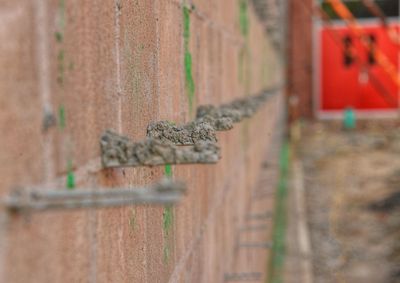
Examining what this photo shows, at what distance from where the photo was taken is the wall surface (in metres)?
0.89

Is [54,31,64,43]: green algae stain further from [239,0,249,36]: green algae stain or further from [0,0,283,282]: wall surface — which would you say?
[239,0,249,36]: green algae stain

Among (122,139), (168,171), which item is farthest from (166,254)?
(122,139)

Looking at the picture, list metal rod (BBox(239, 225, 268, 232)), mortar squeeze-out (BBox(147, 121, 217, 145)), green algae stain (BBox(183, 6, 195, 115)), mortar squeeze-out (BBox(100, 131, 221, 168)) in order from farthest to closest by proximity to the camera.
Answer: metal rod (BBox(239, 225, 268, 232)) < green algae stain (BBox(183, 6, 195, 115)) < mortar squeeze-out (BBox(147, 121, 217, 145)) < mortar squeeze-out (BBox(100, 131, 221, 168))

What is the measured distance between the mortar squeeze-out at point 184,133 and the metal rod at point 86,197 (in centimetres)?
46

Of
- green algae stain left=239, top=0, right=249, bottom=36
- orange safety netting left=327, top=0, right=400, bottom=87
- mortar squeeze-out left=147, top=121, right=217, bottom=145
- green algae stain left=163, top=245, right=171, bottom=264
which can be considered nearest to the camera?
mortar squeeze-out left=147, top=121, right=217, bottom=145

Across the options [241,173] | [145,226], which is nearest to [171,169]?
[145,226]

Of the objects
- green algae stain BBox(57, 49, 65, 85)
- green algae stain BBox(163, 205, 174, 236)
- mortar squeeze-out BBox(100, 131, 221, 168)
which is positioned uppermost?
green algae stain BBox(57, 49, 65, 85)

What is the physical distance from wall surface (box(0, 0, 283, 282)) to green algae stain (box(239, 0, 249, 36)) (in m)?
2.48

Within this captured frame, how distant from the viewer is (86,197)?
0.92 m

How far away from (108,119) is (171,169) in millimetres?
730

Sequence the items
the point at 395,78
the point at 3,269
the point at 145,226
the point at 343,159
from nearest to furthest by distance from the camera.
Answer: the point at 3,269
the point at 145,226
the point at 343,159
the point at 395,78

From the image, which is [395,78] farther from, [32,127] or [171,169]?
[32,127]

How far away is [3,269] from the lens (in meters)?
0.84

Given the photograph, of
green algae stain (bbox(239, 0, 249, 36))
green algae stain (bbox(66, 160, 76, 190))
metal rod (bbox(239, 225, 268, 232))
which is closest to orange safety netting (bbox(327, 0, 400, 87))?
metal rod (bbox(239, 225, 268, 232))
